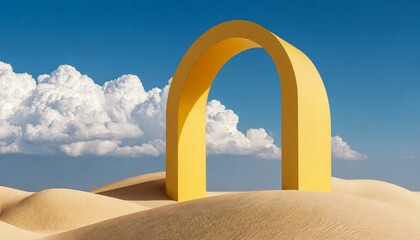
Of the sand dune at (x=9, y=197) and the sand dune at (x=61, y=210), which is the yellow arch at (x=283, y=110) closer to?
the sand dune at (x=61, y=210)

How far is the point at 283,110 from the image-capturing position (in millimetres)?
12352

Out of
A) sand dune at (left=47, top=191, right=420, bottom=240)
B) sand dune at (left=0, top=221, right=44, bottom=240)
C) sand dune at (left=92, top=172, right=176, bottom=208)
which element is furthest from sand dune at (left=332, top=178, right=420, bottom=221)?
sand dune at (left=0, top=221, right=44, bottom=240)

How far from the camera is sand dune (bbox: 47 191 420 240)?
6.45 meters

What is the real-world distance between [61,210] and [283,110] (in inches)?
248

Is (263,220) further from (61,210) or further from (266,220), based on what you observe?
(61,210)

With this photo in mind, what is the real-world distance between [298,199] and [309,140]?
4721 millimetres

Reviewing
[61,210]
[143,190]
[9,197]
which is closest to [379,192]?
[143,190]

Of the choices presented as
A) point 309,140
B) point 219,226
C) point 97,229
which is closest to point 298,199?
point 219,226

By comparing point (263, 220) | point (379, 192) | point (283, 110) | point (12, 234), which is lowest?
point (12, 234)

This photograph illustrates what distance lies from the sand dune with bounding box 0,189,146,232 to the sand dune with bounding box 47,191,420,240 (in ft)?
10.8

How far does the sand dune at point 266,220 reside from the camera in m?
6.45

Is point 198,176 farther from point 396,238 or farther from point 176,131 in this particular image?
point 396,238

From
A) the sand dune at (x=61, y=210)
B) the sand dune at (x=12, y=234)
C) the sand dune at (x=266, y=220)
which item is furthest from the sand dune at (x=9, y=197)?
the sand dune at (x=266, y=220)

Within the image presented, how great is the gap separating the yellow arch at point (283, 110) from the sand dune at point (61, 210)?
3122mm
